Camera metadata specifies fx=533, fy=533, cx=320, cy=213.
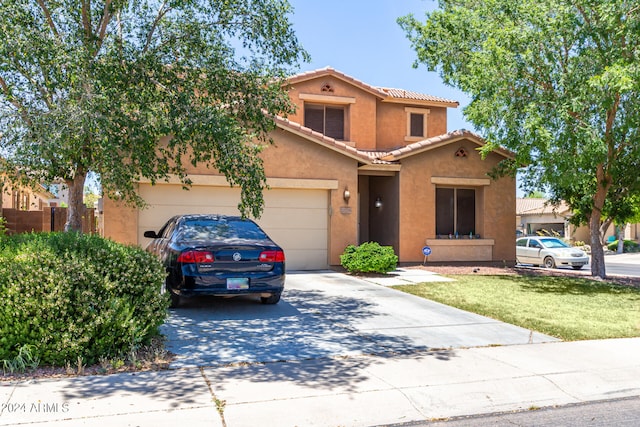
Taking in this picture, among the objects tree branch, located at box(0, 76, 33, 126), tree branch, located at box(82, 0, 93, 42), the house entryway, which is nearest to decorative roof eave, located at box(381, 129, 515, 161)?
the house entryway

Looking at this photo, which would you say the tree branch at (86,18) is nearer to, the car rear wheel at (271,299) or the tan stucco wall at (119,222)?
the car rear wheel at (271,299)

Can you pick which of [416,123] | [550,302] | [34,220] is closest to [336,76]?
[416,123]

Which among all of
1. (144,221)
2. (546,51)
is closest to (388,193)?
(546,51)

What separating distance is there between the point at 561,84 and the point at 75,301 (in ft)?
39.8

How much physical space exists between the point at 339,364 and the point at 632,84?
9.29 metres

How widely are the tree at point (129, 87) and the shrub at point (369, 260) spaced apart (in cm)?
558

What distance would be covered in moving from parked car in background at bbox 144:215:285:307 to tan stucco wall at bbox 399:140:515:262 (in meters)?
8.49

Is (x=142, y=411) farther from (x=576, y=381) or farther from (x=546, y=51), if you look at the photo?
(x=546, y=51)

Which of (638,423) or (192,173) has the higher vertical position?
(192,173)

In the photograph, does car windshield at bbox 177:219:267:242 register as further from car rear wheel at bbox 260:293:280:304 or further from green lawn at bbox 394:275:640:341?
green lawn at bbox 394:275:640:341

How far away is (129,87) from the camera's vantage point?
8.56 meters

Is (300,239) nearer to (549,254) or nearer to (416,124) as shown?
(416,124)

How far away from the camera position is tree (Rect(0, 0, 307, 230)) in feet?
25.0

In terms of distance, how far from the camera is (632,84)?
1123 cm
